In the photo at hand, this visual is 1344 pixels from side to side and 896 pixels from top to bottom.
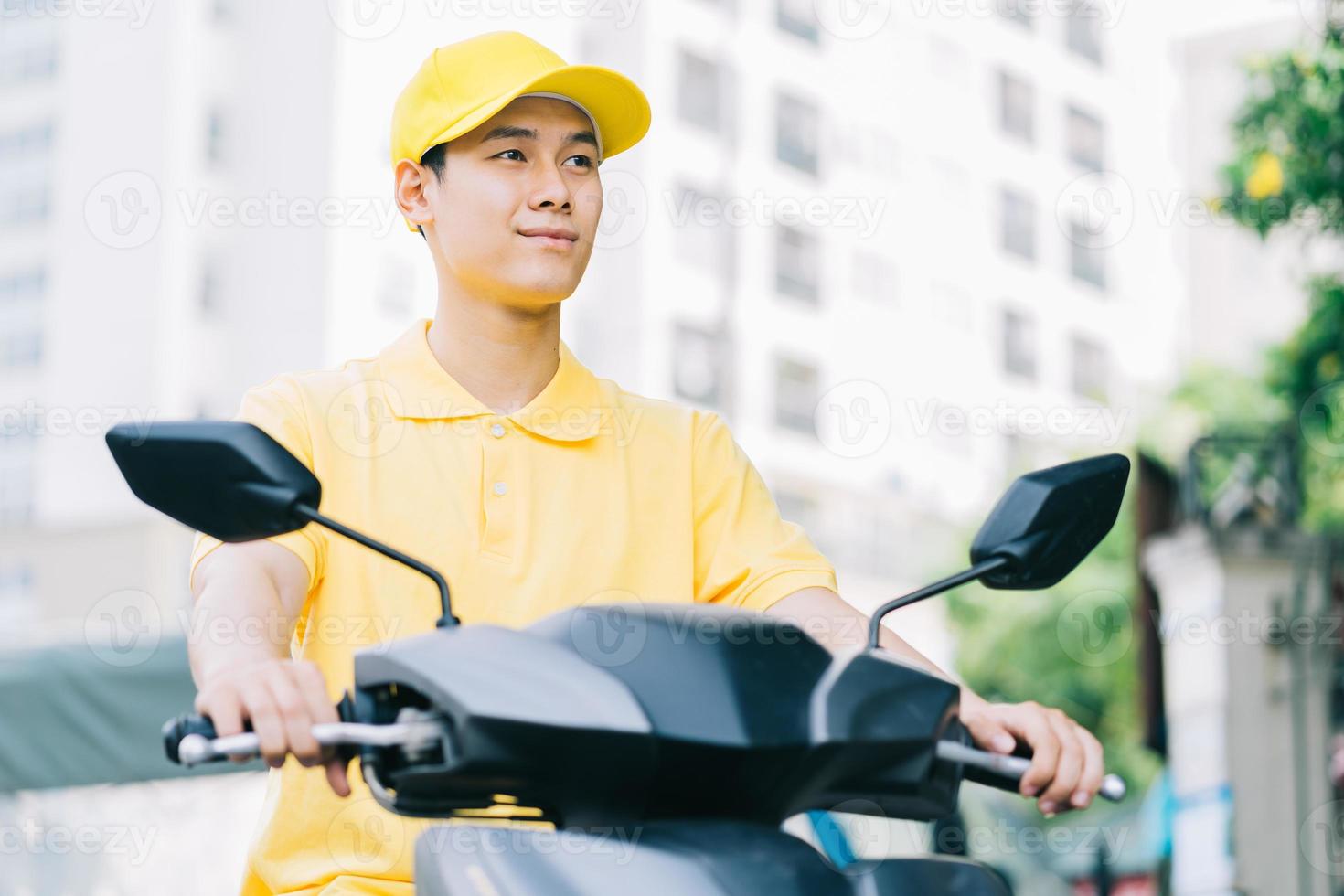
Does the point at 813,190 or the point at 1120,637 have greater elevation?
the point at 813,190

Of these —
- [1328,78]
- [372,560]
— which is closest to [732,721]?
[372,560]

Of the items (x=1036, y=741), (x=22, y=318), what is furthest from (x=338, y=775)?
(x=22, y=318)

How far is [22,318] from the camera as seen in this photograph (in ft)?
91.9

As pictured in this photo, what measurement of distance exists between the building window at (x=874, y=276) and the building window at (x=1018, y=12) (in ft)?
28.9

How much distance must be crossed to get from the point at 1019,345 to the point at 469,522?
3999 centimetres

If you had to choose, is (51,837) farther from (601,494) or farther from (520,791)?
(520,791)

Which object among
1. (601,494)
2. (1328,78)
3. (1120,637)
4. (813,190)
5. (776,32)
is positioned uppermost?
(776,32)

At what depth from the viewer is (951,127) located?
41.0 meters

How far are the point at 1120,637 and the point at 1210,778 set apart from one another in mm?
18925

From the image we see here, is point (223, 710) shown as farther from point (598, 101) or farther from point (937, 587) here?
point (598, 101)

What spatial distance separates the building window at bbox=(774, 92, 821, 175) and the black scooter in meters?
33.6

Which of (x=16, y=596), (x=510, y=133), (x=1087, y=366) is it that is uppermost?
(x=1087, y=366)

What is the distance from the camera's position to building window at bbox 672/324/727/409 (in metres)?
30.3

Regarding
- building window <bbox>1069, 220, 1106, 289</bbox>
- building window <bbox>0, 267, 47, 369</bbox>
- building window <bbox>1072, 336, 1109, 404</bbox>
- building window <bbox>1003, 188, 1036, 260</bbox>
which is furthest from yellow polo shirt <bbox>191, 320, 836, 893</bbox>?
building window <bbox>1069, 220, 1106, 289</bbox>
